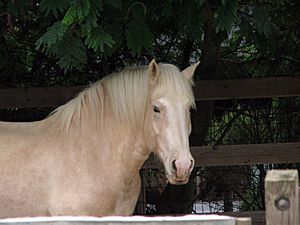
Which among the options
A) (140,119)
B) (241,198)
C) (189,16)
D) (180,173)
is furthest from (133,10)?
(241,198)

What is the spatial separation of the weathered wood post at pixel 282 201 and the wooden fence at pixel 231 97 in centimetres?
343

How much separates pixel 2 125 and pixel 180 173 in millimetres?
1302

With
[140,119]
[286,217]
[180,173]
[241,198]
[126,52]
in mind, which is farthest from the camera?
[241,198]

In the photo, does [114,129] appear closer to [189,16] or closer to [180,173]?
[180,173]

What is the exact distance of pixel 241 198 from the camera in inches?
265

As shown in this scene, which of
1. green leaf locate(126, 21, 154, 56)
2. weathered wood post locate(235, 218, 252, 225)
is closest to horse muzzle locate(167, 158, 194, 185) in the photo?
green leaf locate(126, 21, 154, 56)

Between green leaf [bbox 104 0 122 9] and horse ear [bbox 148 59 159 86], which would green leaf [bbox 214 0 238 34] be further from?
green leaf [bbox 104 0 122 9]

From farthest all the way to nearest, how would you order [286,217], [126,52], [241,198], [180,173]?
1. [241,198]
2. [126,52]
3. [180,173]
4. [286,217]

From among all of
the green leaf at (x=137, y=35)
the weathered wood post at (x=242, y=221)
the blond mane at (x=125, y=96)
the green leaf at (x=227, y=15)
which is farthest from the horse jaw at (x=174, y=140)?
the weathered wood post at (x=242, y=221)

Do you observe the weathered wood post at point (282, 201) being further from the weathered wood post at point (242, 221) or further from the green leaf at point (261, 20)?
the green leaf at point (261, 20)

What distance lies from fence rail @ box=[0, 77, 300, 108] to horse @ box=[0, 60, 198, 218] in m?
1.22

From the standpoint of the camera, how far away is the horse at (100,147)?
3.82 metres

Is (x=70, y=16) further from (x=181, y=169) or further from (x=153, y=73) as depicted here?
(x=181, y=169)

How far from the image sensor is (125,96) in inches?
162
